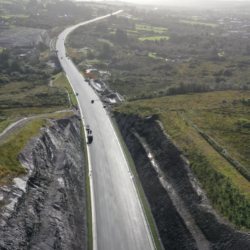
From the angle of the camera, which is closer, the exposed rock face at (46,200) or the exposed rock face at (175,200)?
the exposed rock face at (46,200)

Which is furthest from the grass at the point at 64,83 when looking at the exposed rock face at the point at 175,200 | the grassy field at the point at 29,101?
the exposed rock face at the point at 175,200

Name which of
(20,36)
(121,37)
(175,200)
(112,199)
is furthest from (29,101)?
(121,37)

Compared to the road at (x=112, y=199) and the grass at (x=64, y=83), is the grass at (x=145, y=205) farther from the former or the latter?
the grass at (x=64, y=83)

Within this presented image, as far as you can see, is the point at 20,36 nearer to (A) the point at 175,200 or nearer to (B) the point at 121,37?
(B) the point at 121,37

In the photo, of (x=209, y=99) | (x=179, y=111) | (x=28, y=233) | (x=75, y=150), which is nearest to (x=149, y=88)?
(x=209, y=99)

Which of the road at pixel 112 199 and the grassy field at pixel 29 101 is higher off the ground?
the grassy field at pixel 29 101

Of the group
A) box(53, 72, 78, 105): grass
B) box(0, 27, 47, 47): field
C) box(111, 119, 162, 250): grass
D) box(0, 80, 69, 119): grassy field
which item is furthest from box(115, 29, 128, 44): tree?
box(111, 119, 162, 250): grass

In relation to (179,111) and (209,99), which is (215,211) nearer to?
(179,111)

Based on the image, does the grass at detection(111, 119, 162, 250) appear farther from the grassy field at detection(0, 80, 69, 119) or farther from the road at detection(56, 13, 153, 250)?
the grassy field at detection(0, 80, 69, 119)
